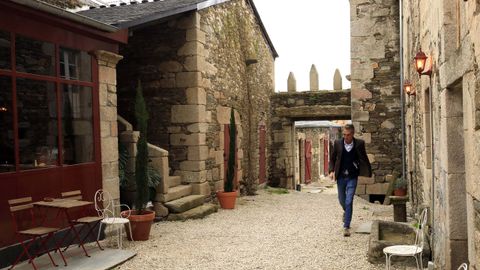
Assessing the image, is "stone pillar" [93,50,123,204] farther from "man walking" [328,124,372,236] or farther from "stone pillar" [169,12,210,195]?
"man walking" [328,124,372,236]

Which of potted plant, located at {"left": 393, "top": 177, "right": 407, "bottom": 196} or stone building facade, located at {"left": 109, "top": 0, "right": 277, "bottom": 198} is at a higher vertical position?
stone building facade, located at {"left": 109, "top": 0, "right": 277, "bottom": 198}

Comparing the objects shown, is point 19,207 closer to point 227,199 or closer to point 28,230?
point 28,230

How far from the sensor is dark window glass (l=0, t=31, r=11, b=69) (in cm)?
466

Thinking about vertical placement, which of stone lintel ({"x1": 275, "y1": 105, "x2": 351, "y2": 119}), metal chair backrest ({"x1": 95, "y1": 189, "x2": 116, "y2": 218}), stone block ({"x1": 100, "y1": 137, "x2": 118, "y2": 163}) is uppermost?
stone lintel ({"x1": 275, "y1": 105, "x2": 351, "y2": 119})

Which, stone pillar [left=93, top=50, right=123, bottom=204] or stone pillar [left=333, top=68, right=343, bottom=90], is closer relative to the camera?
stone pillar [left=93, top=50, right=123, bottom=204]

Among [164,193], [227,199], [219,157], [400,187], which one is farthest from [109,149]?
[400,187]

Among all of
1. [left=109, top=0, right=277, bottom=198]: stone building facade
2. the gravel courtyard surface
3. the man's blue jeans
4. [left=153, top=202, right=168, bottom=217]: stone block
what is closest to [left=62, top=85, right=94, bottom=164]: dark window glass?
the gravel courtyard surface

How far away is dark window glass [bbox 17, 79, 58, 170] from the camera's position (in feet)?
16.0

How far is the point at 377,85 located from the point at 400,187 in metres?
2.53

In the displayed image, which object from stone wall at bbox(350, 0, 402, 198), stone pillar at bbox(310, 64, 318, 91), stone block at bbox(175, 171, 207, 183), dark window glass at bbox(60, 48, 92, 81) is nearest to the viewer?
dark window glass at bbox(60, 48, 92, 81)

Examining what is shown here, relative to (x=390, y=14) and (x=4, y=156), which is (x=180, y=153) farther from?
(x=390, y=14)

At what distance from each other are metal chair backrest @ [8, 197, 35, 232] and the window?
0.34 meters

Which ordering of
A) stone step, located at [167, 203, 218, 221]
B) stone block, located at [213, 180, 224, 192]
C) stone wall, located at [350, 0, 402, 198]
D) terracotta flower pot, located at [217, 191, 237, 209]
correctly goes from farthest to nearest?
stone wall, located at [350, 0, 402, 198] < stone block, located at [213, 180, 224, 192] < terracotta flower pot, located at [217, 191, 237, 209] < stone step, located at [167, 203, 218, 221]

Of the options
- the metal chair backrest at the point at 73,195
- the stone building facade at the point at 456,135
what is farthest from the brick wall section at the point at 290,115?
the metal chair backrest at the point at 73,195
